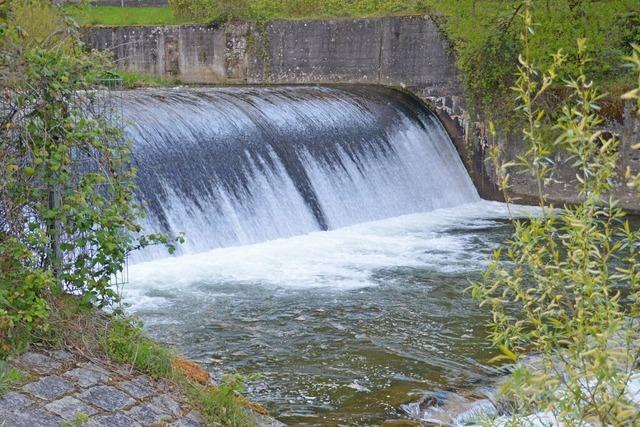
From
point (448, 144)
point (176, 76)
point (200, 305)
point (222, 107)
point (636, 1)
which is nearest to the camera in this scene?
point (200, 305)

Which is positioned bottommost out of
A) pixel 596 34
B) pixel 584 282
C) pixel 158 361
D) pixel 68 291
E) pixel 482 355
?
pixel 482 355

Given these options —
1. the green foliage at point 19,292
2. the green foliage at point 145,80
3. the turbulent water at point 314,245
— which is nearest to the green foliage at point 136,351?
the green foliage at point 19,292

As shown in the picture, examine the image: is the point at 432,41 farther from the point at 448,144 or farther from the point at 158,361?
the point at 158,361

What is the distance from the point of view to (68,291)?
5.07 metres

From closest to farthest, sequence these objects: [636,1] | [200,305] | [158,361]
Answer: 1. [158,361]
2. [200,305]
3. [636,1]

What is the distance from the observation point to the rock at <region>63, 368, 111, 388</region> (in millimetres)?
4453

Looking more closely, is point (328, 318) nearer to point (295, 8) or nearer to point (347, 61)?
point (347, 61)

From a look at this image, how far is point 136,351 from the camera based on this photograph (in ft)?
15.9

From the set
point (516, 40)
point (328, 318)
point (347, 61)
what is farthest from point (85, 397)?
point (347, 61)

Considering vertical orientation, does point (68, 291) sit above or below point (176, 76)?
below

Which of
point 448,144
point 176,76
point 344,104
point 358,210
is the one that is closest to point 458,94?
point 448,144

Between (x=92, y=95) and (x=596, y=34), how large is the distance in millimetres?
10180

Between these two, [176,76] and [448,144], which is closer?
[448,144]

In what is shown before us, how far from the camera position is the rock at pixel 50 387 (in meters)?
4.25
